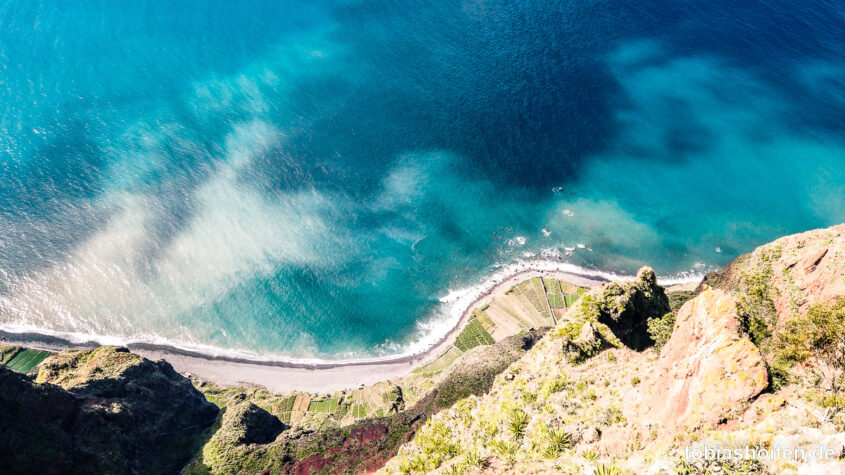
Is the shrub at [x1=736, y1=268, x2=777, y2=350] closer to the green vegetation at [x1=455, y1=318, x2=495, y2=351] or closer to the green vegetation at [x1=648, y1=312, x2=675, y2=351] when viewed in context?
the green vegetation at [x1=648, y1=312, x2=675, y2=351]

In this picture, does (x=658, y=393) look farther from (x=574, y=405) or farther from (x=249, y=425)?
(x=249, y=425)

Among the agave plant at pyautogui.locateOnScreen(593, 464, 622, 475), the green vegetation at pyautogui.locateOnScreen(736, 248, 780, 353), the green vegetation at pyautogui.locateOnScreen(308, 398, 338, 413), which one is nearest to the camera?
the agave plant at pyautogui.locateOnScreen(593, 464, 622, 475)

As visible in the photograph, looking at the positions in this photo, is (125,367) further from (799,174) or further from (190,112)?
(799,174)

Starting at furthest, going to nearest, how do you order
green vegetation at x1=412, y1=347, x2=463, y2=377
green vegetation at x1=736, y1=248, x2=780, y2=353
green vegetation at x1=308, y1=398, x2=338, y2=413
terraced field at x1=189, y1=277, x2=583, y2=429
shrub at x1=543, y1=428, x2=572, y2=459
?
1. green vegetation at x1=412, y1=347, x2=463, y2=377
2. green vegetation at x1=308, y1=398, x2=338, y2=413
3. terraced field at x1=189, y1=277, x2=583, y2=429
4. green vegetation at x1=736, y1=248, x2=780, y2=353
5. shrub at x1=543, y1=428, x2=572, y2=459

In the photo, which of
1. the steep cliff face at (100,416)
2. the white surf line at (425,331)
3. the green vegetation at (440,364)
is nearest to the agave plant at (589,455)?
the steep cliff face at (100,416)

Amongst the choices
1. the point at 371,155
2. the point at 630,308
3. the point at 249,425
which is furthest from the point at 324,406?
the point at 371,155

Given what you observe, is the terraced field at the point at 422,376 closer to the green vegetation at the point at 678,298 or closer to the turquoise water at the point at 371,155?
the turquoise water at the point at 371,155

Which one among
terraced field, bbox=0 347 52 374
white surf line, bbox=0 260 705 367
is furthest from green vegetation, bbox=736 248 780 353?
terraced field, bbox=0 347 52 374
